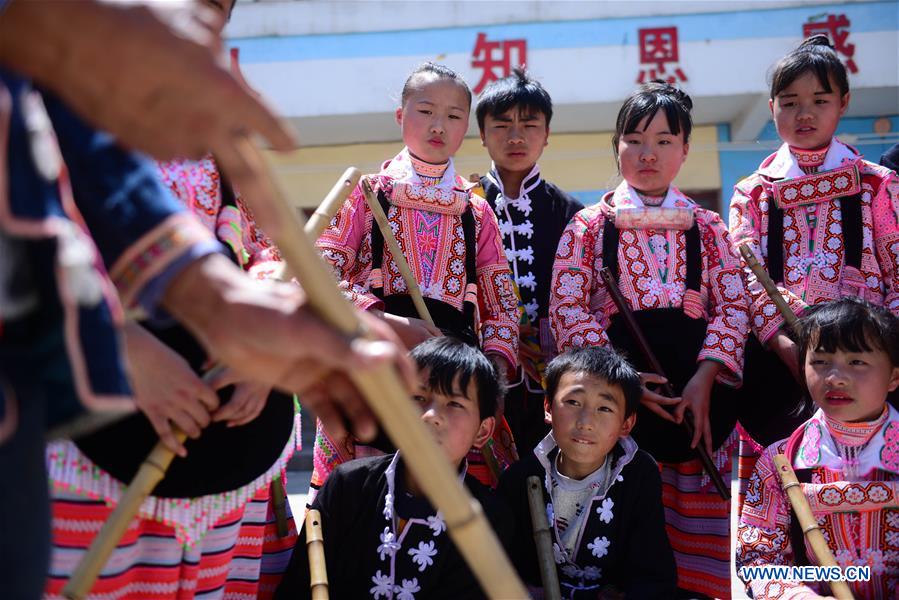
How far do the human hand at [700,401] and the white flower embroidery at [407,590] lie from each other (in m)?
0.98

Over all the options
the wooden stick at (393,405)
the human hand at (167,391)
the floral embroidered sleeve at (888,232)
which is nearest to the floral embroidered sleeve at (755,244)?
the floral embroidered sleeve at (888,232)

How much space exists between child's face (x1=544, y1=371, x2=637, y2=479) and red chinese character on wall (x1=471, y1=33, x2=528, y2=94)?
5.13 metres

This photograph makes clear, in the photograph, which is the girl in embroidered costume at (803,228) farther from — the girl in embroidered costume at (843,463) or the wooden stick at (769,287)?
the girl in embroidered costume at (843,463)

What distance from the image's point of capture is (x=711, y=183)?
26.9 ft

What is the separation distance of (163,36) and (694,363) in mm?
2365

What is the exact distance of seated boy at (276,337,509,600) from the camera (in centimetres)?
237

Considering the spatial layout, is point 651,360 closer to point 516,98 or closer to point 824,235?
point 824,235

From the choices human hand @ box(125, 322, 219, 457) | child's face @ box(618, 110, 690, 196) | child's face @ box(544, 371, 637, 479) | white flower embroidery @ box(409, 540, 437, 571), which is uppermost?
A: child's face @ box(618, 110, 690, 196)

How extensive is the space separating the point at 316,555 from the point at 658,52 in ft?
20.2

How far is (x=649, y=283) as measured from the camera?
2963 mm

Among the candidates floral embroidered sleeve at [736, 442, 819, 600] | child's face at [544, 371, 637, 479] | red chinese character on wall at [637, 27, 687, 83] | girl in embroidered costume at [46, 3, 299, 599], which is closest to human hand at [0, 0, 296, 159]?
girl in embroidered costume at [46, 3, 299, 599]

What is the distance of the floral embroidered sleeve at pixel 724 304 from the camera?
288 cm

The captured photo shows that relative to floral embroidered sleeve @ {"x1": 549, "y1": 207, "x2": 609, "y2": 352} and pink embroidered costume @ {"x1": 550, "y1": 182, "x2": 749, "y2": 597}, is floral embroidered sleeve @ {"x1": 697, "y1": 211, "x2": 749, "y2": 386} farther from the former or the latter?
floral embroidered sleeve @ {"x1": 549, "y1": 207, "x2": 609, "y2": 352}

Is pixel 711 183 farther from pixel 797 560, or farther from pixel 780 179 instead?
pixel 797 560
